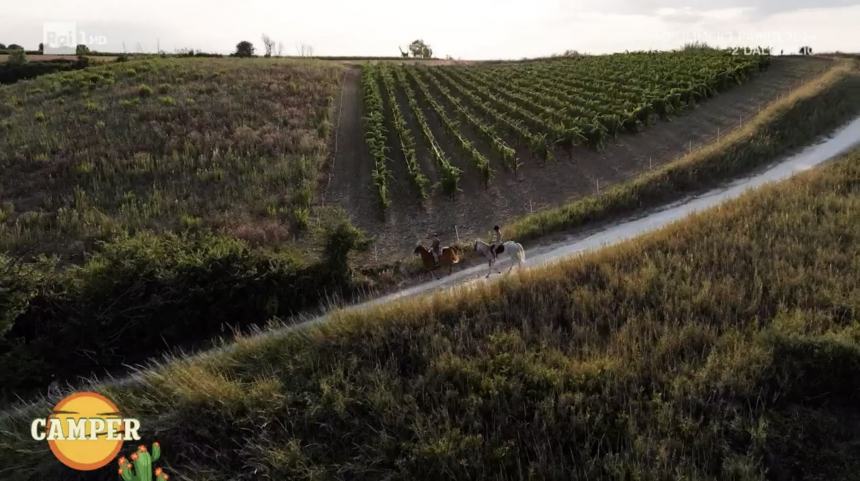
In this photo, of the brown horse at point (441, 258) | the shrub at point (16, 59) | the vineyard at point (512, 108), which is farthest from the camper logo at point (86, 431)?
the shrub at point (16, 59)

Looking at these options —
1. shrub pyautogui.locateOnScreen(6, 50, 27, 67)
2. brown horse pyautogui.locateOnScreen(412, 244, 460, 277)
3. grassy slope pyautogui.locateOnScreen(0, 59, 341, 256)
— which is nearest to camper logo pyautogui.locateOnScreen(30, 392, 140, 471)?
brown horse pyautogui.locateOnScreen(412, 244, 460, 277)

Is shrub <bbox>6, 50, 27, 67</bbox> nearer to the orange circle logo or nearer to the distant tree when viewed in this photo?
the distant tree

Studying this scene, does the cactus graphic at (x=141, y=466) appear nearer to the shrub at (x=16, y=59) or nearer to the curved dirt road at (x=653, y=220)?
the curved dirt road at (x=653, y=220)

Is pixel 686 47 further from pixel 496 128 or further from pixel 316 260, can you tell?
pixel 316 260

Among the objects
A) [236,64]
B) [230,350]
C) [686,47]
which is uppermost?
[686,47]

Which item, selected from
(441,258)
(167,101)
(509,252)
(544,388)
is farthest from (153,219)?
(544,388)

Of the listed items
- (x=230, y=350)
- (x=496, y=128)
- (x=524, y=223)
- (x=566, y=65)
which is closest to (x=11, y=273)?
(x=230, y=350)
